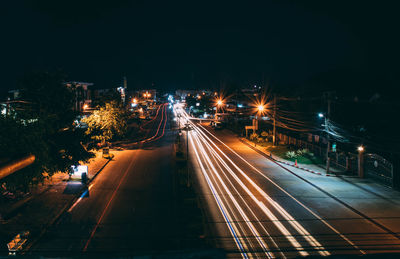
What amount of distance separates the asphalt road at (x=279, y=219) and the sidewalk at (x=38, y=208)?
29.1 feet

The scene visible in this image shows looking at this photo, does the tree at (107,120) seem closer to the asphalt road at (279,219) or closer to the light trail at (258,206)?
the light trail at (258,206)

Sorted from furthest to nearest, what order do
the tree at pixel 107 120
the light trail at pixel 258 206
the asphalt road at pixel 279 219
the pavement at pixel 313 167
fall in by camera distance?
1. the tree at pixel 107 120
2. the pavement at pixel 313 167
3. the light trail at pixel 258 206
4. the asphalt road at pixel 279 219

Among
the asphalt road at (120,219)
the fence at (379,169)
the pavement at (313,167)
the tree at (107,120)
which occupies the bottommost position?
the asphalt road at (120,219)

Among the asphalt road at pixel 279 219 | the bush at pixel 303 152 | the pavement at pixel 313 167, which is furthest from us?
the bush at pixel 303 152

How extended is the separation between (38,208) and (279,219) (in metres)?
14.1

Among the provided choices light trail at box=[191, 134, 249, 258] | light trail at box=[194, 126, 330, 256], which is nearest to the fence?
light trail at box=[194, 126, 330, 256]

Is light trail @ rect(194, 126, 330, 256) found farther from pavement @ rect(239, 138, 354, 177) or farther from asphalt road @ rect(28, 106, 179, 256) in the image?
pavement @ rect(239, 138, 354, 177)

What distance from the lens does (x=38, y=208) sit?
15406mm

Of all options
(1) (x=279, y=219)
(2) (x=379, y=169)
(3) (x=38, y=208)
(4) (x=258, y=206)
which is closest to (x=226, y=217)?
(4) (x=258, y=206)

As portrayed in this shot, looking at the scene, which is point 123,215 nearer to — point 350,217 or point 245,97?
point 350,217

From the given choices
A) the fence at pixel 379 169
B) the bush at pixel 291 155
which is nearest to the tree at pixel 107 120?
the bush at pixel 291 155

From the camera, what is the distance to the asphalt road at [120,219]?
11.4m

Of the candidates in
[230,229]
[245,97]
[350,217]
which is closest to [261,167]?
[350,217]

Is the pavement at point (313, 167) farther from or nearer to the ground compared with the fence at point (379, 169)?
nearer to the ground
